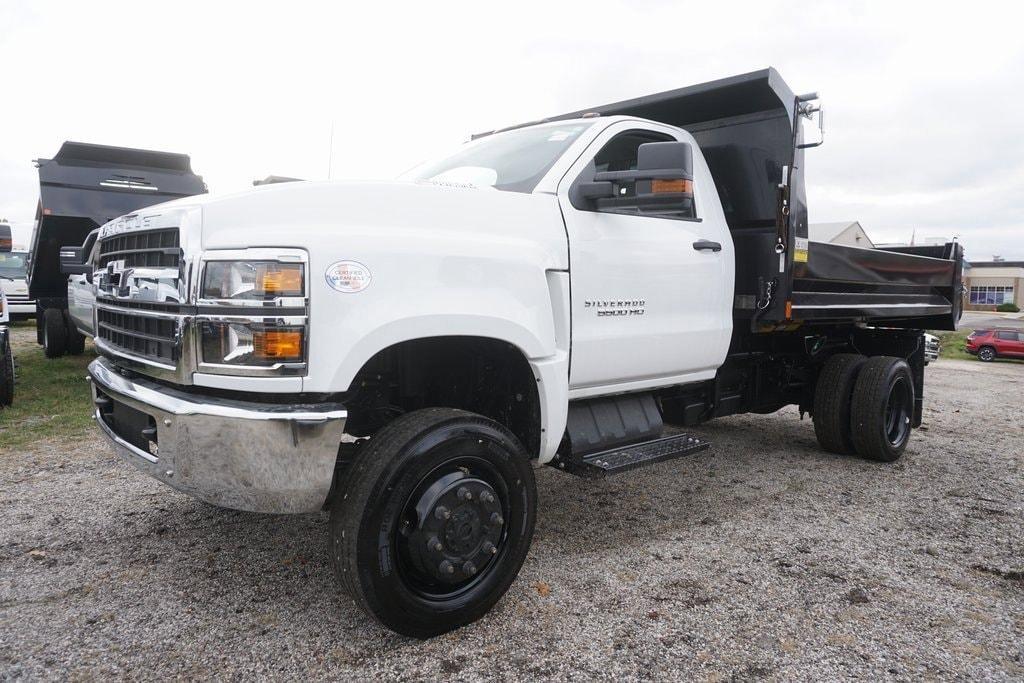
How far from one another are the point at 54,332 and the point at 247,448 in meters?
9.24

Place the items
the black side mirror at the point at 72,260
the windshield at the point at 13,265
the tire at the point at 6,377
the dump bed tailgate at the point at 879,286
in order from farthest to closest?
1. the windshield at the point at 13,265
2. the tire at the point at 6,377
3. the black side mirror at the point at 72,260
4. the dump bed tailgate at the point at 879,286

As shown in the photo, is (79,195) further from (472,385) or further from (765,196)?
(765,196)

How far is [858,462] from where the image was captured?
536 centimetres

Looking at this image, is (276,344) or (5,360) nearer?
(276,344)

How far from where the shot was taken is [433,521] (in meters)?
2.55

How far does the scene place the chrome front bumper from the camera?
90.6 inches

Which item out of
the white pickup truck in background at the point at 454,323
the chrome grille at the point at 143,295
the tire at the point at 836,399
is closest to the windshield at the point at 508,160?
the white pickup truck in background at the point at 454,323

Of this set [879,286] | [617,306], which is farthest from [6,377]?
[879,286]

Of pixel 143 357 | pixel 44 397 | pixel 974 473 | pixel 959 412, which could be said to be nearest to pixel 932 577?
pixel 974 473

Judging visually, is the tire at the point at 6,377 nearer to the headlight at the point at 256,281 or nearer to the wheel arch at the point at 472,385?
the wheel arch at the point at 472,385

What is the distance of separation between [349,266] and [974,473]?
16.1ft

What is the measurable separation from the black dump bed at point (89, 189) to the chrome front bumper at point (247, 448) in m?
7.73

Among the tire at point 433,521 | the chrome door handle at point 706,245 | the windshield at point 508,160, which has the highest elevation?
A: the windshield at point 508,160

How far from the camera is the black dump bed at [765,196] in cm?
417
